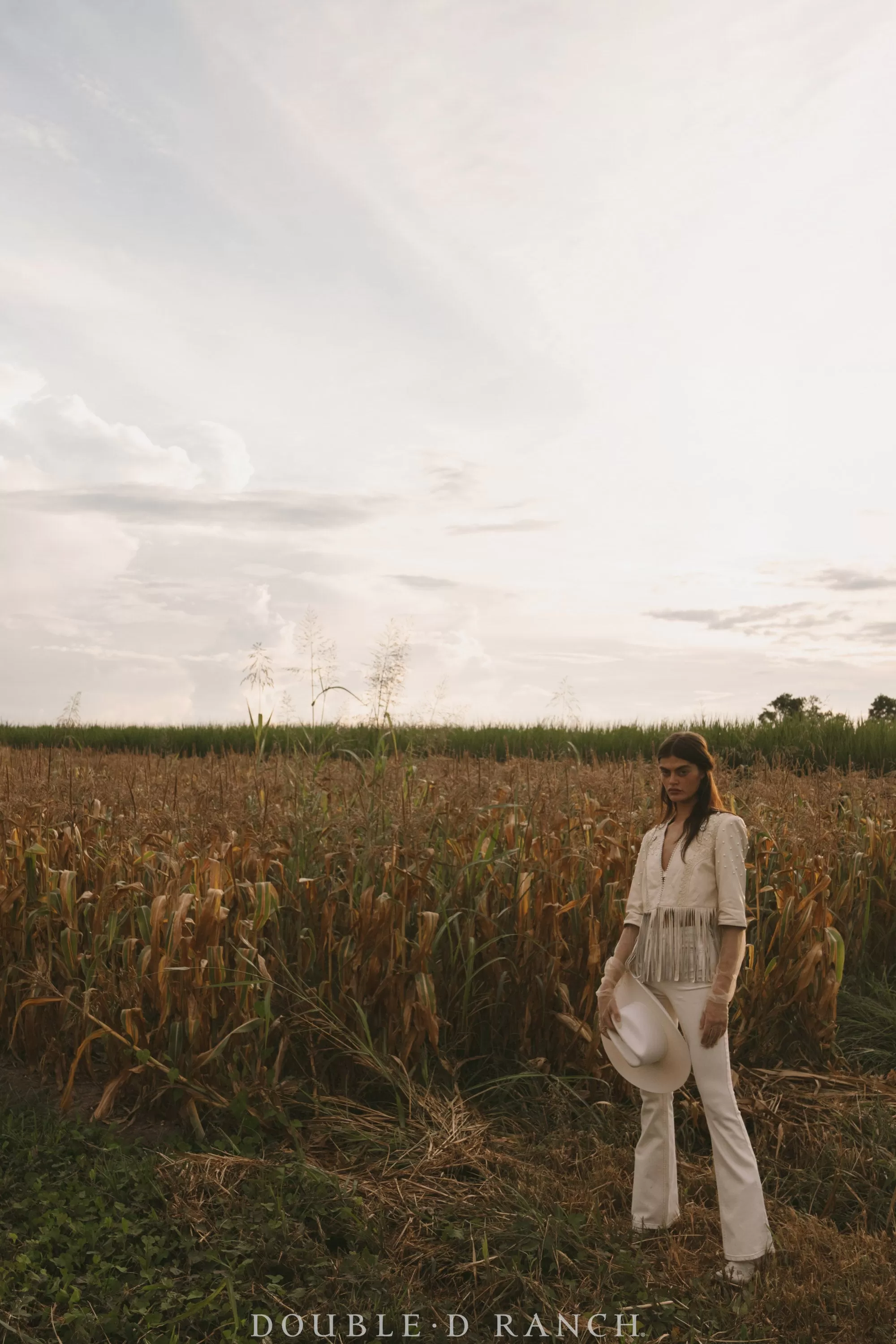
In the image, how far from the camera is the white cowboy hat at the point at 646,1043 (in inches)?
145

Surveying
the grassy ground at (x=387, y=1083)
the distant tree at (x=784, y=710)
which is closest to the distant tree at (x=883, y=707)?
the distant tree at (x=784, y=710)

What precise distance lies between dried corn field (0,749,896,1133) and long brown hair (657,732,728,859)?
1.44 m

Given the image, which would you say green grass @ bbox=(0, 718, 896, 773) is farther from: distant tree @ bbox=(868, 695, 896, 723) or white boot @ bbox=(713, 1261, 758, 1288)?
white boot @ bbox=(713, 1261, 758, 1288)

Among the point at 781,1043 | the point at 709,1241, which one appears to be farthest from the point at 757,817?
the point at 709,1241

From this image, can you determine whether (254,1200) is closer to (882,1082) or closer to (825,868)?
(882,1082)

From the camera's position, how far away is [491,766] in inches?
425

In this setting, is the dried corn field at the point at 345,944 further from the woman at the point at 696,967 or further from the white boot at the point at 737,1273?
the white boot at the point at 737,1273

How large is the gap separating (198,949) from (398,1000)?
99 centimetres

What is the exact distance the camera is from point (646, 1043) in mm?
3672

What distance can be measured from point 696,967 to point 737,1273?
112 centimetres

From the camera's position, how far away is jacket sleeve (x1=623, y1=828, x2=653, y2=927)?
3.93 metres

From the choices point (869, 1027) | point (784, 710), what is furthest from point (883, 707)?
point (869, 1027)

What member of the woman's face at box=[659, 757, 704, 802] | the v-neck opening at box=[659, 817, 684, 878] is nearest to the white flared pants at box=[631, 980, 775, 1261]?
the v-neck opening at box=[659, 817, 684, 878]

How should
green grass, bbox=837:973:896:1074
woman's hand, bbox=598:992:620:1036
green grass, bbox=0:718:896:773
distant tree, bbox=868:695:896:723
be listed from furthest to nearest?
distant tree, bbox=868:695:896:723
green grass, bbox=0:718:896:773
green grass, bbox=837:973:896:1074
woman's hand, bbox=598:992:620:1036
